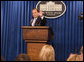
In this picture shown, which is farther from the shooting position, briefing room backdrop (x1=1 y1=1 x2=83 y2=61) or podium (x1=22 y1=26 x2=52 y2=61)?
briefing room backdrop (x1=1 y1=1 x2=83 y2=61)

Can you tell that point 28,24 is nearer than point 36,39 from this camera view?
No

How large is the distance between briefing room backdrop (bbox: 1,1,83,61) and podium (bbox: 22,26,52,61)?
7.23 ft

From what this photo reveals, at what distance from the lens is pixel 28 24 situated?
23.4 feet

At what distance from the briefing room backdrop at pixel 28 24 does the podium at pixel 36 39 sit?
220 centimetres

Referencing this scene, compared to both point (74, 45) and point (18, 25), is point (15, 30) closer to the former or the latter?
point (18, 25)

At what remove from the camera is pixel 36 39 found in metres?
4.80

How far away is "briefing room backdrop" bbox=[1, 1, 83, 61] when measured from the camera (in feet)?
22.8

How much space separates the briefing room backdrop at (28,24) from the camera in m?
6.94

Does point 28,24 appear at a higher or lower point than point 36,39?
higher

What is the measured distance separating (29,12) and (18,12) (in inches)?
13.7

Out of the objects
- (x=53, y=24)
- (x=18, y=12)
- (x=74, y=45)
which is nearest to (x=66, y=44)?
(x=74, y=45)

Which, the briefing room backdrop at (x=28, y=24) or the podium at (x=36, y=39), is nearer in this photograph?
the podium at (x=36, y=39)

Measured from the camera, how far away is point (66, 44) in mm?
6977

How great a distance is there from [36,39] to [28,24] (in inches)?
93.9
